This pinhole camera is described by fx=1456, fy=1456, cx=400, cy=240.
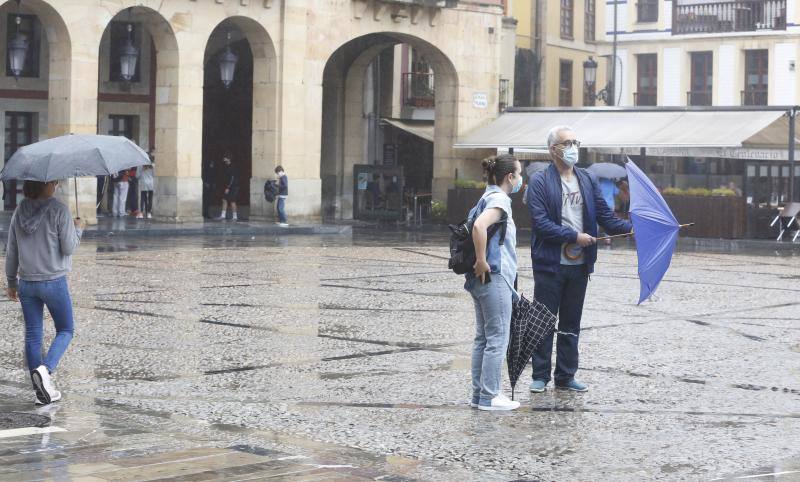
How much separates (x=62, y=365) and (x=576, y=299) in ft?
11.5

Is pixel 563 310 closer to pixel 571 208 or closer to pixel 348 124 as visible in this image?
pixel 571 208

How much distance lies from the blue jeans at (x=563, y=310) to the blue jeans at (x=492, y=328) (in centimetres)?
66

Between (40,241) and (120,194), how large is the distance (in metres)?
24.0

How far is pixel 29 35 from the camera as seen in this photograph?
3306 centimetres

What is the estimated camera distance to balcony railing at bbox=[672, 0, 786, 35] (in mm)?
50562

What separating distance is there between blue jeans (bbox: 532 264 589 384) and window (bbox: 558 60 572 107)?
41785 mm

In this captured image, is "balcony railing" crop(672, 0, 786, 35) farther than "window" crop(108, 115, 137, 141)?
Yes

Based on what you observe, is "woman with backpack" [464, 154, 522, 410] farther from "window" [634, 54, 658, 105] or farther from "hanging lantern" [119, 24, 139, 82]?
"window" [634, 54, 658, 105]

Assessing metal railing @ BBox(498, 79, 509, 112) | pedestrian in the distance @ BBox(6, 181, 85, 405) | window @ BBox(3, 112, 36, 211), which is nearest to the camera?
pedestrian in the distance @ BBox(6, 181, 85, 405)

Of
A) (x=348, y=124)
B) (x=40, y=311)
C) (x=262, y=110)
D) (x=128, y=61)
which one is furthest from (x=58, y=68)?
(x=40, y=311)

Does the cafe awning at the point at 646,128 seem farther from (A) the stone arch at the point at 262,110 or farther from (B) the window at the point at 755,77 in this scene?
(B) the window at the point at 755,77

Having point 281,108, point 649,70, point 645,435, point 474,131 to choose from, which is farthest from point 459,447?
point 649,70

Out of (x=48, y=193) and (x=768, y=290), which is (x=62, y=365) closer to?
(x=48, y=193)

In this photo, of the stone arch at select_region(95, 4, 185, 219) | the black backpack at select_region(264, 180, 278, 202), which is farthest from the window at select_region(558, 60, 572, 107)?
the stone arch at select_region(95, 4, 185, 219)
